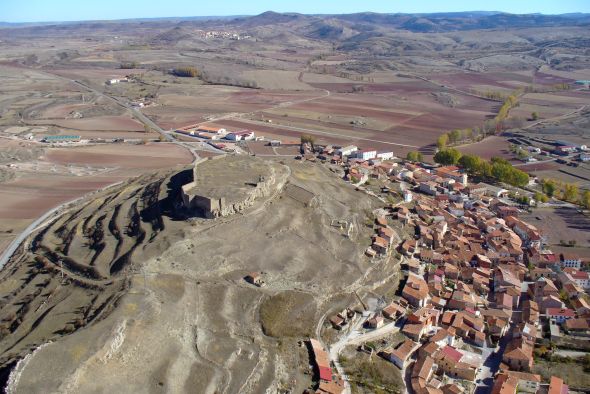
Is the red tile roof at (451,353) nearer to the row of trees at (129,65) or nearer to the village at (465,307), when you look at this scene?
the village at (465,307)

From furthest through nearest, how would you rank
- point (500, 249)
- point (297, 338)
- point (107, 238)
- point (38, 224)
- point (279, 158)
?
point (279, 158) → point (38, 224) → point (500, 249) → point (107, 238) → point (297, 338)

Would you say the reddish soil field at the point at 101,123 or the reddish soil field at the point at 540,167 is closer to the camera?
the reddish soil field at the point at 540,167

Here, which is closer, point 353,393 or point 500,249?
point 353,393

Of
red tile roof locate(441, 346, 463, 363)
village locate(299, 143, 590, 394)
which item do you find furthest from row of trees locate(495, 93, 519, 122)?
red tile roof locate(441, 346, 463, 363)

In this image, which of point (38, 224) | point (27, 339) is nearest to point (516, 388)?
point (27, 339)

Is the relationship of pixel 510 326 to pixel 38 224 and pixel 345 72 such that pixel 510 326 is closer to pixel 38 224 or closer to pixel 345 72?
pixel 38 224

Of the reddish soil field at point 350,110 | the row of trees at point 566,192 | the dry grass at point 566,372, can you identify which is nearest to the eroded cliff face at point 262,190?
the dry grass at point 566,372

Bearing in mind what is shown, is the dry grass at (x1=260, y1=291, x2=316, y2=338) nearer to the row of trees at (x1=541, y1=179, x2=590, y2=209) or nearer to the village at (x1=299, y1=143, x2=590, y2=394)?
the village at (x1=299, y1=143, x2=590, y2=394)
